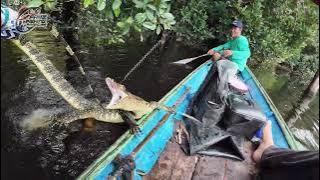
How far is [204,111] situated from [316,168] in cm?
214

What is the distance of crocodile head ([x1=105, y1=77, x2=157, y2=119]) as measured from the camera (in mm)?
4824

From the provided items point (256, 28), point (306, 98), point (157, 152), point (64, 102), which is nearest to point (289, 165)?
point (157, 152)

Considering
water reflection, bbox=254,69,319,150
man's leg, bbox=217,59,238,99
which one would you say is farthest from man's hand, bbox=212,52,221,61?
water reflection, bbox=254,69,319,150

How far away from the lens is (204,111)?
18.9 feet

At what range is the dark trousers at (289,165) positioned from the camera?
3922 mm

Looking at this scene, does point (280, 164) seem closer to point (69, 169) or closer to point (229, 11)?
point (69, 169)

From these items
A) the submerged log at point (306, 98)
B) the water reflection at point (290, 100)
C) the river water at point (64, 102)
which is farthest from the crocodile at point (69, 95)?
the water reflection at point (290, 100)

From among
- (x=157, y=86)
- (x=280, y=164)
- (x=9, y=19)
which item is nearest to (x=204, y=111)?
(x=280, y=164)

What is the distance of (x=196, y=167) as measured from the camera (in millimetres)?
5027

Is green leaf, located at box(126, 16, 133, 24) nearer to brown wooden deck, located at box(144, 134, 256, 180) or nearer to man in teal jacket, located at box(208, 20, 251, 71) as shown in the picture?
brown wooden deck, located at box(144, 134, 256, 180)

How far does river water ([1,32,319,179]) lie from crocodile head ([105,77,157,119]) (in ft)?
4.51

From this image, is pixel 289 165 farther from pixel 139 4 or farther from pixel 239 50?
pixel 239 50

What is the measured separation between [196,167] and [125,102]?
1171mm

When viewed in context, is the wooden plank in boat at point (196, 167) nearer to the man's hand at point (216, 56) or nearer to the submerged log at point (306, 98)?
the man's hand at point (216, 56)
